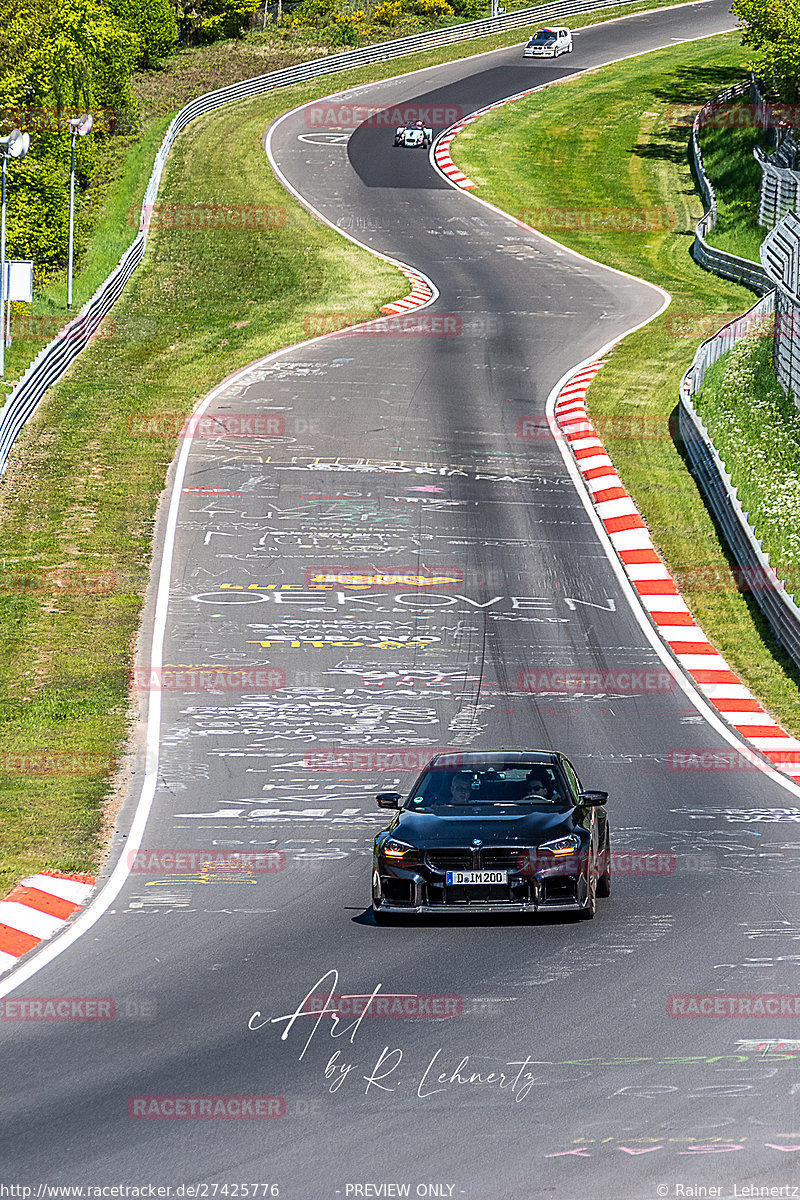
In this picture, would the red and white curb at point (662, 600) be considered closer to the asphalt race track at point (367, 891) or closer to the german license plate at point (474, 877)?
the asphalt race track at point (367, 891)

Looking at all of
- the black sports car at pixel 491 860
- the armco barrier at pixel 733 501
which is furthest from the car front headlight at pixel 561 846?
the armco barrier at pixel 733 501

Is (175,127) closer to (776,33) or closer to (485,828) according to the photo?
(776,33)

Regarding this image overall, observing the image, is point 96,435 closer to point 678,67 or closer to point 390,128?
point 390,128

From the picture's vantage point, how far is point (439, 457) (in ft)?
106

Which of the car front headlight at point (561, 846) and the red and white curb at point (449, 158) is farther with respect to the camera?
the red and white curb at point (449, 158)

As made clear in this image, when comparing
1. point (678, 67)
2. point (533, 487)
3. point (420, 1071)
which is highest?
point (678, 67)

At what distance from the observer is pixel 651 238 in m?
58.2

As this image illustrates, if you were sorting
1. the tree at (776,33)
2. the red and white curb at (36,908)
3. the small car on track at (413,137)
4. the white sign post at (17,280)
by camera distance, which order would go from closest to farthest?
the red and white curb at (36,908) → the white sign post at (17,280) → the tree at (776,33) → the small car on track at (413,137)

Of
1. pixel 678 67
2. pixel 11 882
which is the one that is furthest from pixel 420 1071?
pixel 678 67

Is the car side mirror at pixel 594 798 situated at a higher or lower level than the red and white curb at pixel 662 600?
higher

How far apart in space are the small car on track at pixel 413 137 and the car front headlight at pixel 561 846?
6271 cm

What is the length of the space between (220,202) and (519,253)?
1309 cm

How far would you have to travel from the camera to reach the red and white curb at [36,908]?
39.7 feet

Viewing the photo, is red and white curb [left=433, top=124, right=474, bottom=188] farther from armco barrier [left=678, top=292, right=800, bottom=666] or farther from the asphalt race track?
the asphalt race track
